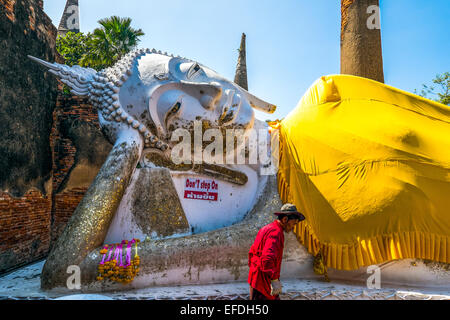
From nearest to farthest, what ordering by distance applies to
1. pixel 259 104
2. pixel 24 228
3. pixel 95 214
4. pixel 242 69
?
pixel 95 214, pixel 259 104, pixel 24 228, pixel 242 69

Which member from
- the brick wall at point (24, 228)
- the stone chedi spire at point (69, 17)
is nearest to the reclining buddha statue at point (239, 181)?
the brick wall at point (24, 228)

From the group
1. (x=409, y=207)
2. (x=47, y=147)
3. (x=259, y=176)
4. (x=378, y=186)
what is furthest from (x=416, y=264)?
(x=47, y=147)

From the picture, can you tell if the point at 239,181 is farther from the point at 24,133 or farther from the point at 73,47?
the point at 73,47

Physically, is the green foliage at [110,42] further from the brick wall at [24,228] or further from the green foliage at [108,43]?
the brick wall at [24,228]

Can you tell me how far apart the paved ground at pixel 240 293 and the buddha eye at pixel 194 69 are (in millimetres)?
2252

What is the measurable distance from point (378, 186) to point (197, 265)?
1.87 metres

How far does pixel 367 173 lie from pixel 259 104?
1716 mm

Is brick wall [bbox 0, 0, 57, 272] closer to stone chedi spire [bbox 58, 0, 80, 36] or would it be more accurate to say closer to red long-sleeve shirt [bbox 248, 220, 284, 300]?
red long-sleeve shirt [bbox 248, 220, 284, 300]

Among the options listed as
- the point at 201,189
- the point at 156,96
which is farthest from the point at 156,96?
the point at 201,189

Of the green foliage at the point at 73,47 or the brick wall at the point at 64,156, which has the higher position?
the green foliage at the point at 73,47

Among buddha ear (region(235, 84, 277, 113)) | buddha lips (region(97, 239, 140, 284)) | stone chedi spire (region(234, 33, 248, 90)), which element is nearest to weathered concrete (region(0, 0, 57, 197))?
buddha lips (region(97, 239, 140, 284))

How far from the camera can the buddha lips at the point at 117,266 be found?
243 cm

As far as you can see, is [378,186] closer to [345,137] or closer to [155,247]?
[345,137]

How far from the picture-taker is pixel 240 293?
8.20ft
